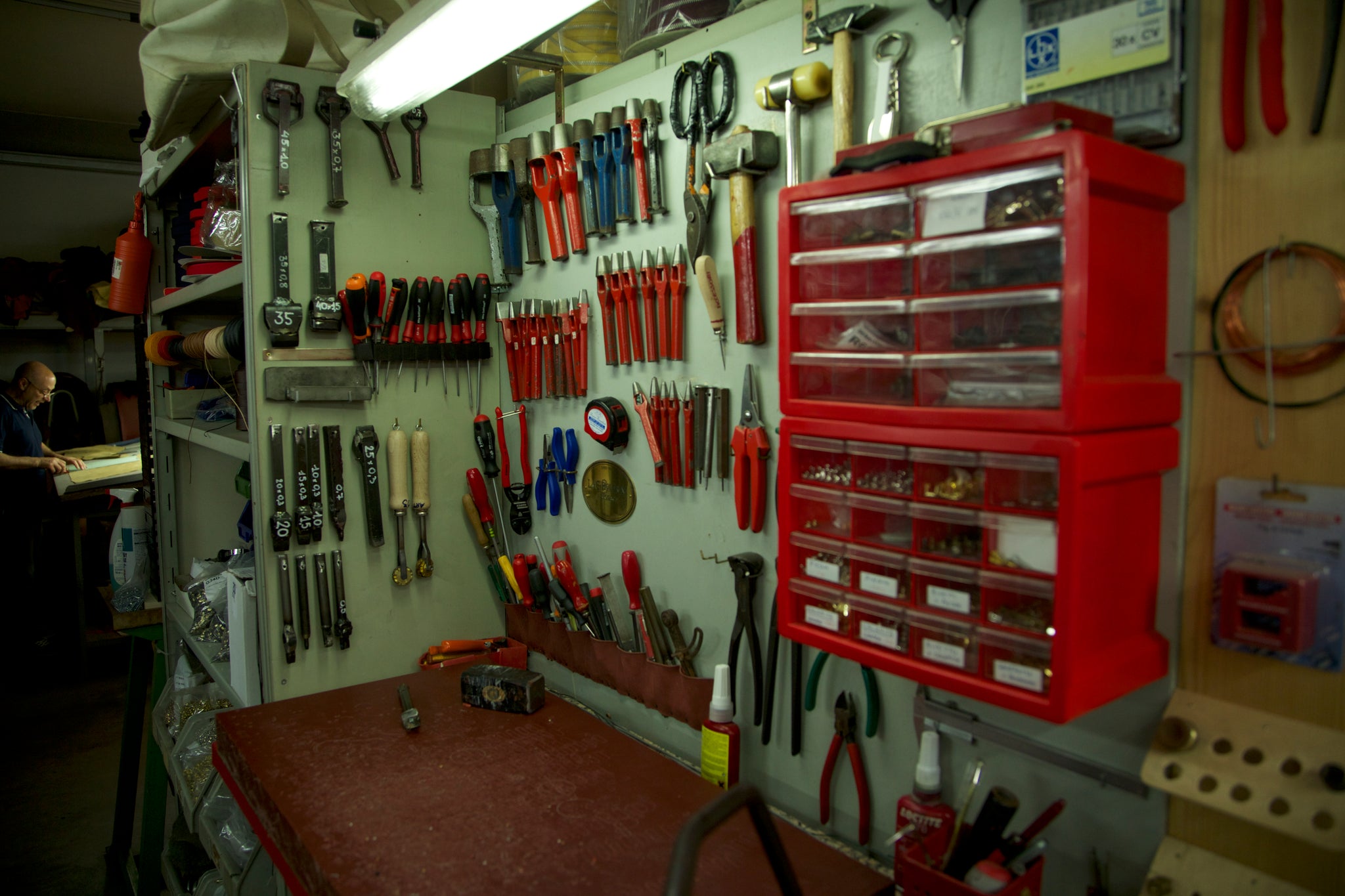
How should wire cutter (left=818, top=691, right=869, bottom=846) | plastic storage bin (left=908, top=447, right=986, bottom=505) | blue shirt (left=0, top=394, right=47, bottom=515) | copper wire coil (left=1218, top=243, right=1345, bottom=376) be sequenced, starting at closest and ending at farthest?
1. copper wire coil (left=1218, top=243, right=1345, bottom=376)
2. plastic storage bin (left=908, top=447, right=986, bottom=505)
3. wire cutter (left=818, top=691, right=869, bottom=846)
4. blue shirt (left=0, top=394, right=47, bottom=515)

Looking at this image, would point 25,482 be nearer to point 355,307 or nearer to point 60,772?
point 60,772

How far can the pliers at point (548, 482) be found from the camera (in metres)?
1.90

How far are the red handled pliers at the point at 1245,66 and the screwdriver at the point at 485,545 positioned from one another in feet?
5.44

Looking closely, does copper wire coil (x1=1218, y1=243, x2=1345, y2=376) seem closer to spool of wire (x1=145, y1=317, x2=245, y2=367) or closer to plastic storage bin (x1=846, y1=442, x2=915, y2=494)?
plastic storage bin (x1=846, y1=442, x2=915, y2=494)

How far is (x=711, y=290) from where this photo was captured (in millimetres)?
1409

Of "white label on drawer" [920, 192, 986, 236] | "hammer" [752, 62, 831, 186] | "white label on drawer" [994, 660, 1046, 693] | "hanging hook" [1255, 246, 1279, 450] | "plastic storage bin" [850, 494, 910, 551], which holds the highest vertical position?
"hammer" [752, 62, 831, 186]

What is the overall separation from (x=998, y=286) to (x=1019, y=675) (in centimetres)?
42

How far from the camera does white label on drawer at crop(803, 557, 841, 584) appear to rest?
108 cm

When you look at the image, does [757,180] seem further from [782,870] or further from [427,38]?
[782,870]

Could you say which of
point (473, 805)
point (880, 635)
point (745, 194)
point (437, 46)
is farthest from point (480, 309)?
point (880, 635)

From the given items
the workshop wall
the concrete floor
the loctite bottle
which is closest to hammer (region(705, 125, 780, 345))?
the workshop wall

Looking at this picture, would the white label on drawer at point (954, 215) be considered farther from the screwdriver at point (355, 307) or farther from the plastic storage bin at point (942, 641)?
the screwdriver at point (355, 307)

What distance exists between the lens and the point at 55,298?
15.9 ft

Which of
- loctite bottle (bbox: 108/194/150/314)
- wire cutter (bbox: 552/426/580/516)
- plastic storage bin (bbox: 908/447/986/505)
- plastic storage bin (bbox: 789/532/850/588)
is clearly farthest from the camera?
loctite bottle (bbox: 108/194/150/314)
